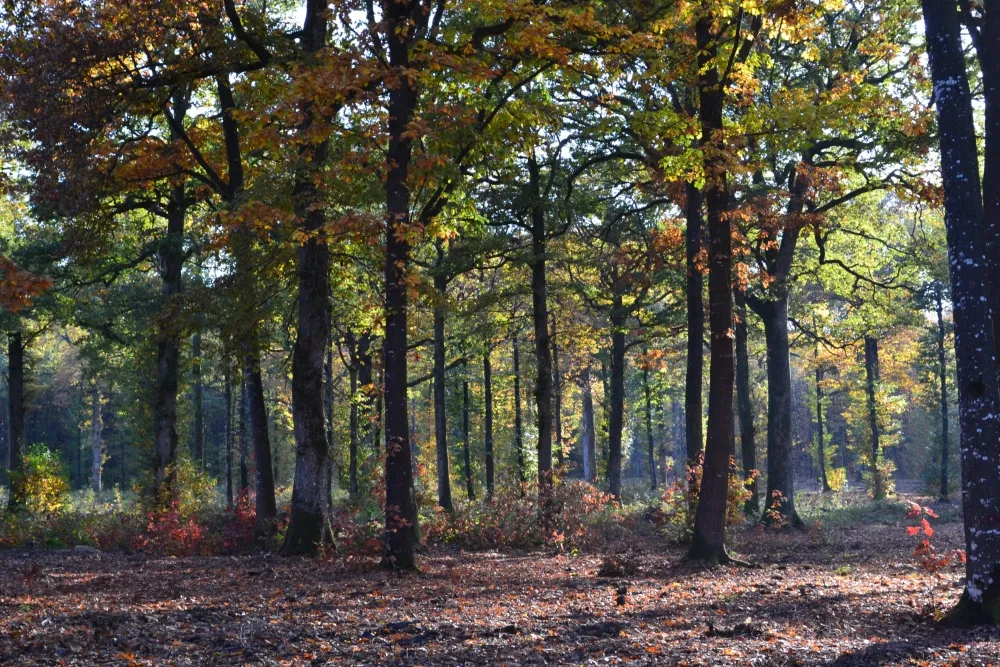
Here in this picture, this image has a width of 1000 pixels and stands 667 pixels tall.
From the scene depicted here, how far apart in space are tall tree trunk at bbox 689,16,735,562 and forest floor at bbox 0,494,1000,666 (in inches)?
28.6

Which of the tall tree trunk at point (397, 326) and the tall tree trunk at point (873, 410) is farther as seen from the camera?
the tall tree trunk at point (873, 410)

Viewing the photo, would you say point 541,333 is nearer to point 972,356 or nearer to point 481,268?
point 481,268

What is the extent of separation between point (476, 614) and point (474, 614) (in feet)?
0.08

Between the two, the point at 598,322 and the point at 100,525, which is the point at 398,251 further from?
the point at 598,322

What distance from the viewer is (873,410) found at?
38.4 metres

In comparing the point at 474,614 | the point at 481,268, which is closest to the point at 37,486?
the point at 481,268

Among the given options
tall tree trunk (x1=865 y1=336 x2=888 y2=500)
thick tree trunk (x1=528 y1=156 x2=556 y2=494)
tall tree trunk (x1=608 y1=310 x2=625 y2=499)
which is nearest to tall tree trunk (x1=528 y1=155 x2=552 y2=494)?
thick tree trunk (x1=528 y1=156 x2=556 y2=494)

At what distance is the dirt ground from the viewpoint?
6.79 metres

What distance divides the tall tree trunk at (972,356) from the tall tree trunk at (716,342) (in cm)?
491

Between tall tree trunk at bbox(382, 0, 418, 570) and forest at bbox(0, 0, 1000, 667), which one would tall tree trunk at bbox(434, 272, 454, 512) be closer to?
forest at bbox(0, 0, 1000, 667)

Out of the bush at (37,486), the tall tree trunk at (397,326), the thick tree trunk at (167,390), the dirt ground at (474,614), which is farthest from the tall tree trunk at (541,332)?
the bush at (37,486)

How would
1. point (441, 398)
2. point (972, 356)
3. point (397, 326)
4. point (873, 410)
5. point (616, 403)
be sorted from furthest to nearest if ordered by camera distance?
point (873, 410)
point (616, 403)
point (441, 398)
point (397, 326)
point (972, 356)

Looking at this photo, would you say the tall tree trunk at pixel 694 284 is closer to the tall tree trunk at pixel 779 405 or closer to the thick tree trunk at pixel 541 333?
the thick tree trunk at pixel 541 333

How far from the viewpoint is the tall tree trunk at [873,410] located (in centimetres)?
3612
